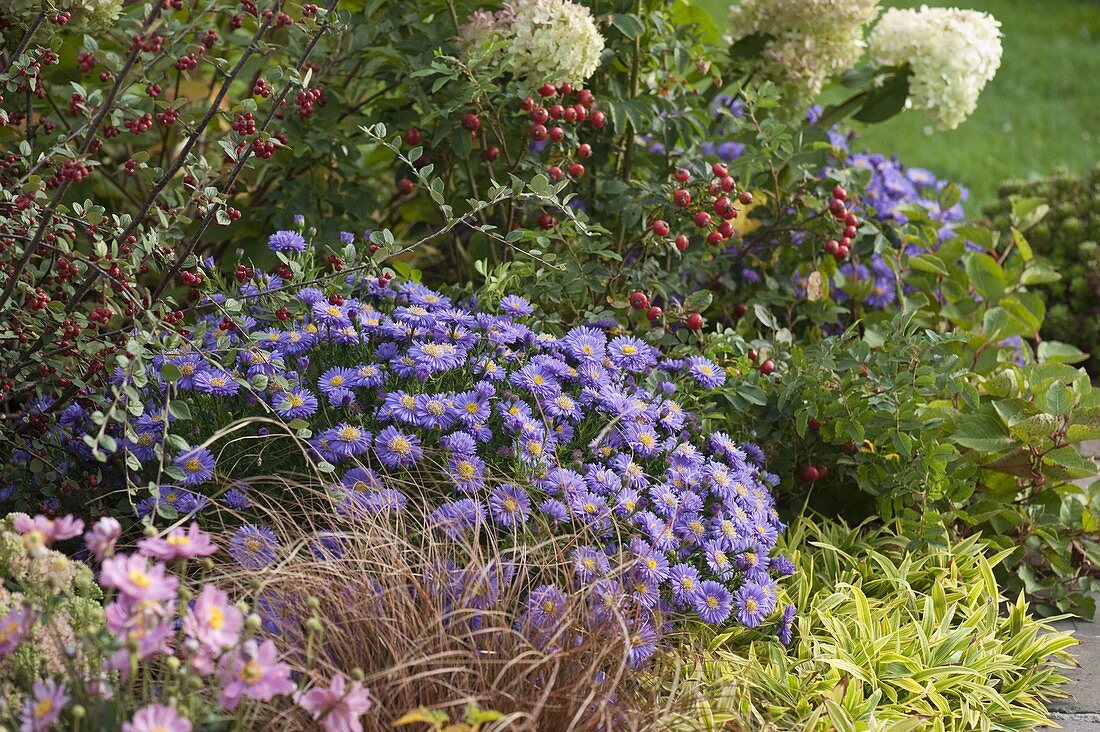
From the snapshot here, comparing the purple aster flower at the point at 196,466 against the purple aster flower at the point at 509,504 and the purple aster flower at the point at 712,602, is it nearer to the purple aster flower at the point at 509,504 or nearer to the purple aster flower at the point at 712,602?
the purple aster flower at the point at 509,504

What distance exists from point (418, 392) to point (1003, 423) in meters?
1.58

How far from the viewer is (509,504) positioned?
2.13 metres

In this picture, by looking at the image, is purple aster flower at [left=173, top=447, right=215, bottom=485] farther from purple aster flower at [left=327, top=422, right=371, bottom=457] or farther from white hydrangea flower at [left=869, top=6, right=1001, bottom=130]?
white hydrangea flower at [left=869, top=6, right=1001, bottom=130]

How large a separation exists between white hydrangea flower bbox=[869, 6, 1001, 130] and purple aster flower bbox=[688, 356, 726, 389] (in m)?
1.47

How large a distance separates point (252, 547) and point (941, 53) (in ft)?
8.77

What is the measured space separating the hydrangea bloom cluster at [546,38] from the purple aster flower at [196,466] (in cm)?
132

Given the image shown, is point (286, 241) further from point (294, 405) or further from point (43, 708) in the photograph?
point (43, 708)

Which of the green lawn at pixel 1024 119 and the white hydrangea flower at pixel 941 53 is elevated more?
the white hydrangea flower at pixel 941 53

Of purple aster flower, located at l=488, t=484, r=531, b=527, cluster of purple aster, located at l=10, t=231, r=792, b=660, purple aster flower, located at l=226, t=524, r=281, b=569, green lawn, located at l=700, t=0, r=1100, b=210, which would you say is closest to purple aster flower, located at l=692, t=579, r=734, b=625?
cluster of purple aster, located at l=10, t=231, r=792, b=660

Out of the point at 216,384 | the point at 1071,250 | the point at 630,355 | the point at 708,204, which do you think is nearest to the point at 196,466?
the point at 216,384

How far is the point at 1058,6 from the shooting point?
35.6ft

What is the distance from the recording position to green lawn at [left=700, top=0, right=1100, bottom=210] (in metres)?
6.96

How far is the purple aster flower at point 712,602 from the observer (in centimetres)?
218

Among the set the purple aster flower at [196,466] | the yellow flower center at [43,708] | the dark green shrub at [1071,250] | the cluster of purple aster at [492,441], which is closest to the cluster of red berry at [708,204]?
the cluster of purple aster at [492,441]
